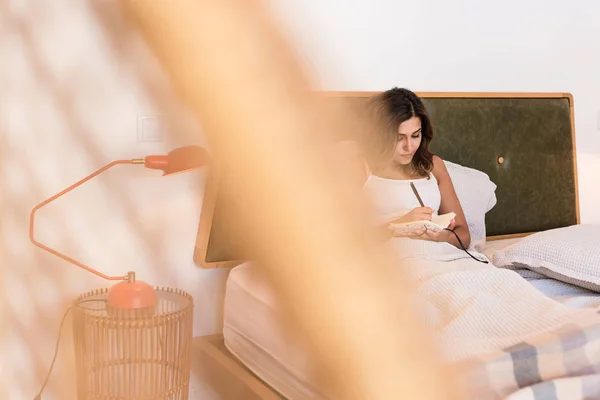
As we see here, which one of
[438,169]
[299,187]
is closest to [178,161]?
[438,169]

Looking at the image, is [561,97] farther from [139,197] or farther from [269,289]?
[269,289]

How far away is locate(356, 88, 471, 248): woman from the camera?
61.3 inches

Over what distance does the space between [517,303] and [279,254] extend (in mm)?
898

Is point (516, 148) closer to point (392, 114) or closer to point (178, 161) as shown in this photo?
point (392, 114)

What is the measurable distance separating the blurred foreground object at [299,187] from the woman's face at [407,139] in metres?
1.38

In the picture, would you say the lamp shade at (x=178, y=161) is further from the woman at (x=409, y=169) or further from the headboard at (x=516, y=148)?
the headboard at (x=516, y=148)

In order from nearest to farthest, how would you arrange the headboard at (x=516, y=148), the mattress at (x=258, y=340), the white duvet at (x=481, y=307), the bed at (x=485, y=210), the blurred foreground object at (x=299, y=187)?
the blurred foreground object at (x=299, y=187), the white duvet at (x=481, y=307), the mattress at (x=258, y=340), the bed at (x=485, y=210), the headboard at (x=516, y=148)

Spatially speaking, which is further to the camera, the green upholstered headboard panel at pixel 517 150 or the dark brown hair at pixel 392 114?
the green upholstered headboard panel at pixel 517 150

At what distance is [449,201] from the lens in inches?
66.7

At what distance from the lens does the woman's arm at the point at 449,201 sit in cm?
165

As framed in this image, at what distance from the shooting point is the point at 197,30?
0.22 metres

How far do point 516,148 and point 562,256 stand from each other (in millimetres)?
681

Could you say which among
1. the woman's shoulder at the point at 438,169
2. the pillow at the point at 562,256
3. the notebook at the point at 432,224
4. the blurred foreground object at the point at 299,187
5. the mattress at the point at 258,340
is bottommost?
the mattress at the point at 258,340

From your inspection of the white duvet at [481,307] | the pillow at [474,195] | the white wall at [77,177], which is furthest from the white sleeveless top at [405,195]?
the white wall at [77,177]
